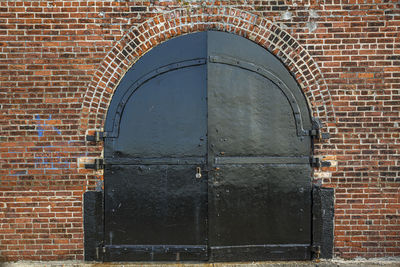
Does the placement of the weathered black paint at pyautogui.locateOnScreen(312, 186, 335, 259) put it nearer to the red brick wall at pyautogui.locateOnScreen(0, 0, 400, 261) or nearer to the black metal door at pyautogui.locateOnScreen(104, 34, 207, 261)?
the red brick wall at pyautogui.locateOnScreen(0, 0, 400, 261)

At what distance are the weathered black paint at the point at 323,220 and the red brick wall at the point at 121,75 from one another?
11cm

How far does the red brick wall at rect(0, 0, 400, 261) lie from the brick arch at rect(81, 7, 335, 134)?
1 cm

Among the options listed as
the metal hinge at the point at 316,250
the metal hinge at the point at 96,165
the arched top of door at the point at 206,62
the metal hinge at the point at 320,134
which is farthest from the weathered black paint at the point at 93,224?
the metal hinge at the point at 320,134

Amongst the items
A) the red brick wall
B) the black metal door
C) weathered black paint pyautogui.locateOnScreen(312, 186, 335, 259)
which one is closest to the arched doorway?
the black metal door

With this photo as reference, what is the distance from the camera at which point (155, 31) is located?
13.4 feet

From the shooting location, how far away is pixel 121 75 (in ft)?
13.5

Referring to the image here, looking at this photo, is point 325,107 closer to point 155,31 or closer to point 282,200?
point 282,200

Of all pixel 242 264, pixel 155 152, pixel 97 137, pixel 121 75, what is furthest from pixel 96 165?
pixel 242 264

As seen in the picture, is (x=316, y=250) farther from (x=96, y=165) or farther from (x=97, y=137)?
(x=97, y=137)

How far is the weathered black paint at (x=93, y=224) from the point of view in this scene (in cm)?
409

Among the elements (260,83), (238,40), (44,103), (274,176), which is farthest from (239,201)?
(44,103)

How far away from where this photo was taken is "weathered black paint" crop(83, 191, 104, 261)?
4.09 meters

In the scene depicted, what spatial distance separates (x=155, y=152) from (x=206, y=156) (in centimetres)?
68

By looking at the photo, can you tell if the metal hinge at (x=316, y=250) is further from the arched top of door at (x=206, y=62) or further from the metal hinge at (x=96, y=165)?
the metal hinge at (x=96, y=165)
